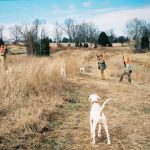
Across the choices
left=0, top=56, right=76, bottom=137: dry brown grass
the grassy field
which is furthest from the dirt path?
left=0, top=56, right=76, bottom=137: dry brown grass

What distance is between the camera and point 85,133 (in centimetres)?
746

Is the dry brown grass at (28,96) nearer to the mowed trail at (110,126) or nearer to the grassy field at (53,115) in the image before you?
the grassy field at (53,115)

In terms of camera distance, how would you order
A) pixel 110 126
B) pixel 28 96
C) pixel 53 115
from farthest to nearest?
pixel 28 96 → pixel 53 115 → pixel 110 126

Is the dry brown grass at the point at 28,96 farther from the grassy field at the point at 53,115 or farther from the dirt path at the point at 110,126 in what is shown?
the dirt path at the point at 110,126

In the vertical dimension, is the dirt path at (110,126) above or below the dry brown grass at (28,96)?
below

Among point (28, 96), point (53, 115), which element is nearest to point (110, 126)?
point (53, 115)

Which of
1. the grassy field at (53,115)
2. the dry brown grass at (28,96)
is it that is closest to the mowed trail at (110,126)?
the grassy field at (53,115)

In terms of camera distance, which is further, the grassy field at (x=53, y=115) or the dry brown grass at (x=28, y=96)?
the dry brown grass at (x=28, y=96)

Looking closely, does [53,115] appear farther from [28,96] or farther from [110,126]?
[28,96]

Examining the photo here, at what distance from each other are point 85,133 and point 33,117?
1136 mm

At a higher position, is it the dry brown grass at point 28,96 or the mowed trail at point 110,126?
the dry brown grass at point 28,96

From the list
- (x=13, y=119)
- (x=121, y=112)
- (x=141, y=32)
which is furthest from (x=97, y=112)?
(x=141, y=32)

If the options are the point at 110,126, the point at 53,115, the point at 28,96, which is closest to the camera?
the point at 110,126

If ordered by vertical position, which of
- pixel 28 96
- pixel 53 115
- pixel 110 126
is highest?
pixel 28 96
